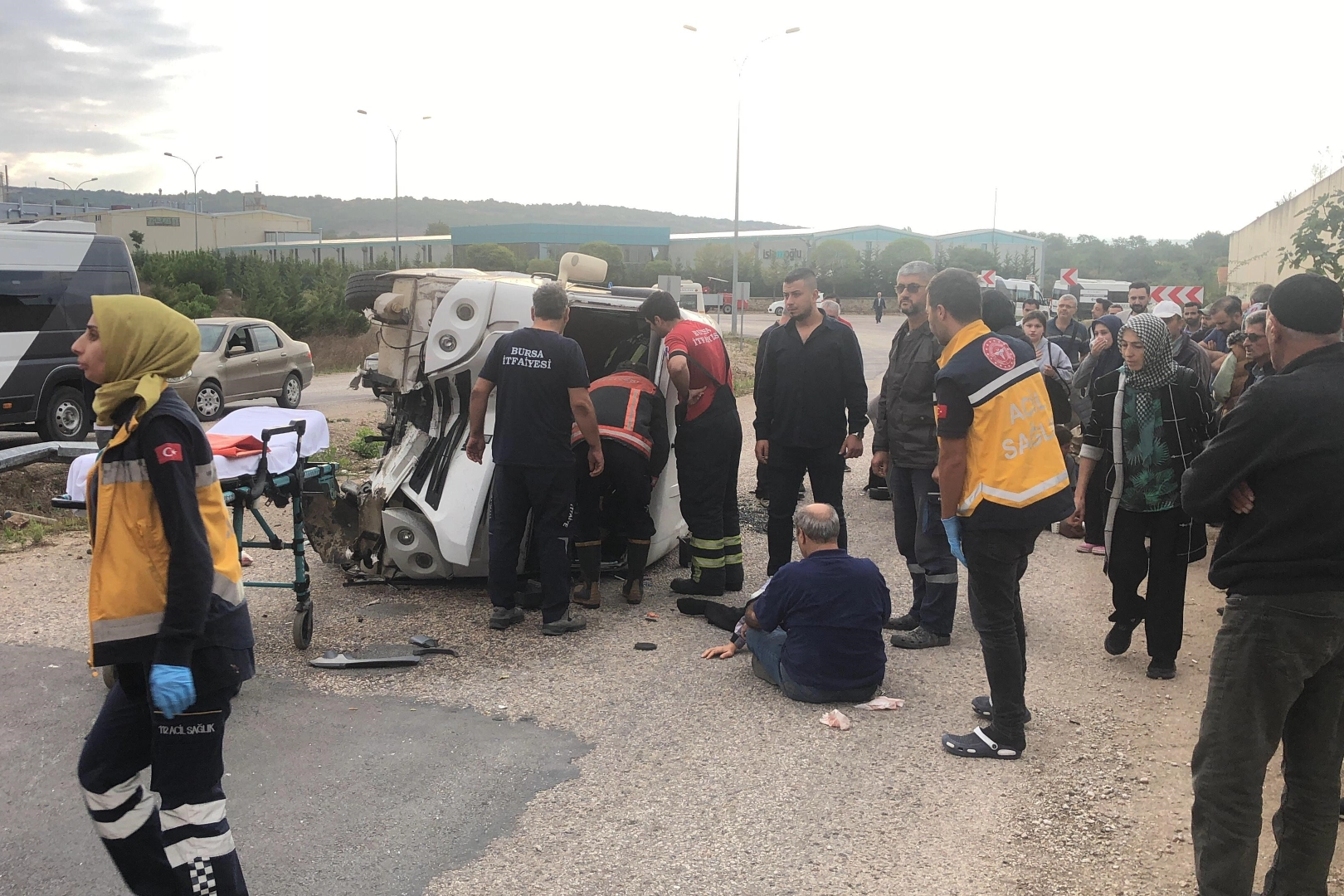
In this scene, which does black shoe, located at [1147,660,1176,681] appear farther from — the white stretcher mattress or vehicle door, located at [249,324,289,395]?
vehicle door, located at [249,324,289,395]

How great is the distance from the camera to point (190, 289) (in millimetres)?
34500

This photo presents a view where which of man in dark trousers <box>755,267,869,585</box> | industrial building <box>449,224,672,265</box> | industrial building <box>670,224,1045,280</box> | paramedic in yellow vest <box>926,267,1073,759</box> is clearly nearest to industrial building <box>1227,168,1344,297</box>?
man in dark trousers <box>755,267,869,585</box>

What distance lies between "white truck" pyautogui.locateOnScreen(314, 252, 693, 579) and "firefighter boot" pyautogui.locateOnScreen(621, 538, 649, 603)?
475mm

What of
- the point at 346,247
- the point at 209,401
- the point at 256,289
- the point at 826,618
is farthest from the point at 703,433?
the point at 346,247

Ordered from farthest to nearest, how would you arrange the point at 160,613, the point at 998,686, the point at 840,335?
the point at 840,335, the point at 998,686, the point at 160,613

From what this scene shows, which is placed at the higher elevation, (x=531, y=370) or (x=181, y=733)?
(x=531, y=370)

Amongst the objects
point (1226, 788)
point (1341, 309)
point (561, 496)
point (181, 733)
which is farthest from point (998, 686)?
point (181, 733)

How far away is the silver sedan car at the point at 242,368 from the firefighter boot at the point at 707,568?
12.8 metres

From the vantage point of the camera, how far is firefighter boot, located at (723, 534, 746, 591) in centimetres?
704

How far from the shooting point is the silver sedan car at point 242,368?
1766cm

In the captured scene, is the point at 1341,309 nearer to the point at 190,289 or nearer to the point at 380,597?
the point at 380,597

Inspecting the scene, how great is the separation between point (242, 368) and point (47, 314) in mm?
5107

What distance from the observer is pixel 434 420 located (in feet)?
23.3

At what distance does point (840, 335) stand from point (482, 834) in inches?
152
